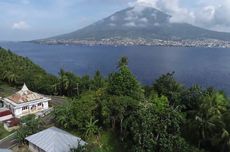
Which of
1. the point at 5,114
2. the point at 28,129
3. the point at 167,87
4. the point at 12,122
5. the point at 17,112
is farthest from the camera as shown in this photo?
the point at 167,87

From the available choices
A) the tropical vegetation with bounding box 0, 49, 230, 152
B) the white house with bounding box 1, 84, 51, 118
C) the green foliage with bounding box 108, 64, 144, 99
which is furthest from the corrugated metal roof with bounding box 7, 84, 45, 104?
the green foliage with bounding box 108, 64, 144, 99

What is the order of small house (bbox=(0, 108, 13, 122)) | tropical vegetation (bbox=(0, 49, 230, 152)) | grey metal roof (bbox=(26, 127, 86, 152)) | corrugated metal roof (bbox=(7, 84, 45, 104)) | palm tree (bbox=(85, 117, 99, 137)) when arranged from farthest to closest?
corrugated metal roof (bbox=(7, 84, 45, 104)) < small house (bbox=(0, 108, 13, 122)) < palm tree (bbox=(85, 117, 99, 137)) < tropical vegetation (bbox=(0, 49, 230, 152)) < grey metal roof (bbox=(26, 127, 86, 152))

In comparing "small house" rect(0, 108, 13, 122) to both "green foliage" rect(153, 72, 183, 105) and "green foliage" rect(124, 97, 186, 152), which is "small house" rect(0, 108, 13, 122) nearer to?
"green foliage" rect(124, 97, 186, 152)

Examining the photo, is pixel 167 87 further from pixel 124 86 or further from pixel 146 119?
pixel 146 119

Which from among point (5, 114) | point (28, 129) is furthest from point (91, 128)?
point (5, 114)

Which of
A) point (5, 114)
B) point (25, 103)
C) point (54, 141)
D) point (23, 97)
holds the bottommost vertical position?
point (5, 114)

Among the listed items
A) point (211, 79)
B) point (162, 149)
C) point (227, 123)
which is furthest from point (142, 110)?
point (211, 79)
